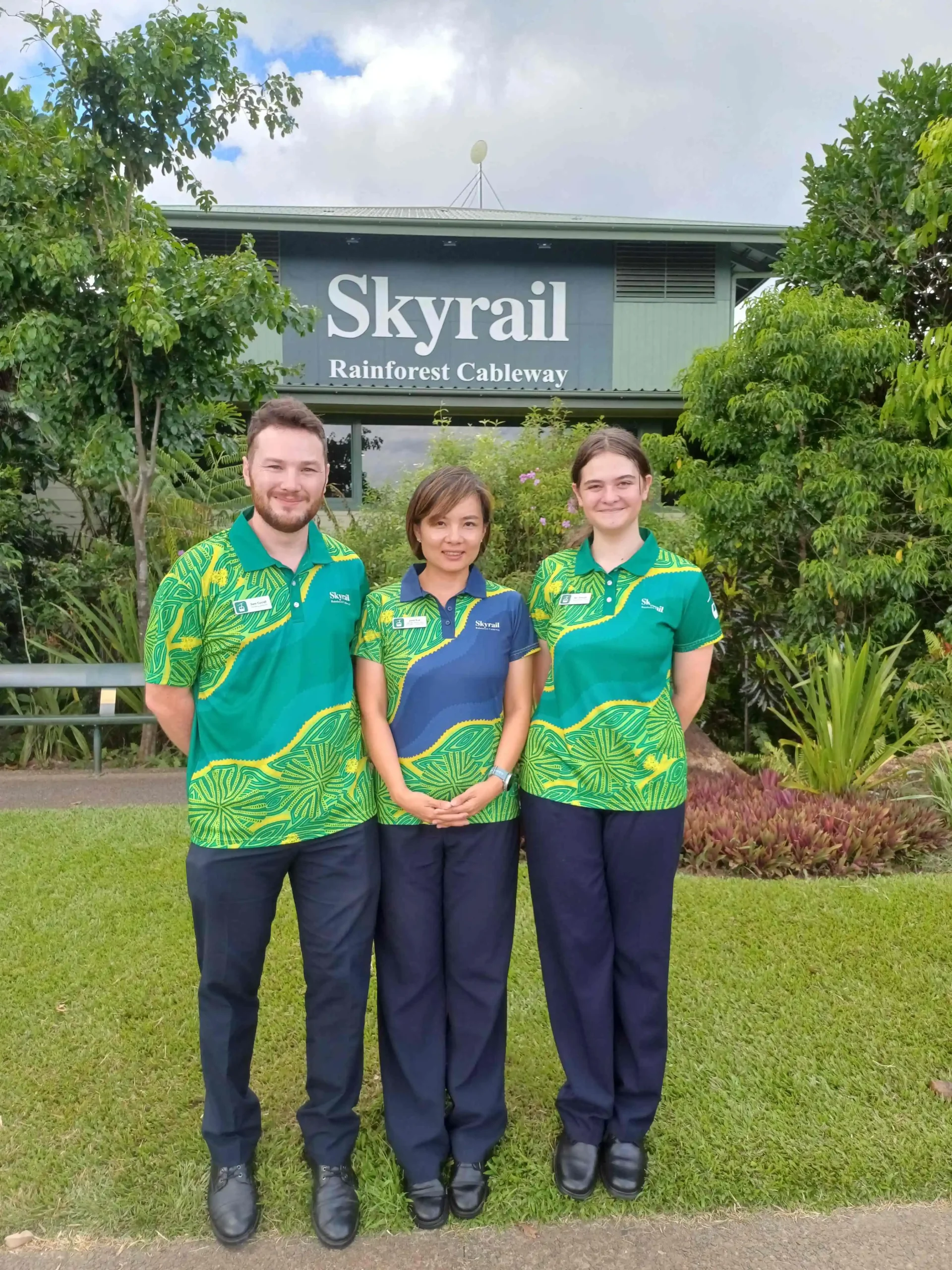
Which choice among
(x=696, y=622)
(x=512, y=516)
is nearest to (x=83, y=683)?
(x=512, y=516)

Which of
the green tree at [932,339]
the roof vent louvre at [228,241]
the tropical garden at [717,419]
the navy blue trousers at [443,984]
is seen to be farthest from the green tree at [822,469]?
the roof vent louvre at [228,241]

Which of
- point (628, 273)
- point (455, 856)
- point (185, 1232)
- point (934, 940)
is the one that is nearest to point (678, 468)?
point (934, 940)

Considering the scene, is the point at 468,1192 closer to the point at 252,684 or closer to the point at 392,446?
the point at 252,684

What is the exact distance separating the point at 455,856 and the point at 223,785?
662mm

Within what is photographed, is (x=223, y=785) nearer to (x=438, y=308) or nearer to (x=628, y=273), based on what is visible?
(x=438, y=308)

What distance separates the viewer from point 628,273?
1462 centimetres

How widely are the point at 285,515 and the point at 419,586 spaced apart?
424 mm

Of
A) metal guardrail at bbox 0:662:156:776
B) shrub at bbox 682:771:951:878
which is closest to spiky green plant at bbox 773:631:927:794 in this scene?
shrub at bbox 682:771:951:878

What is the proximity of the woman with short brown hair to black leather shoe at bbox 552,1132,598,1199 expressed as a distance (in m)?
0.23

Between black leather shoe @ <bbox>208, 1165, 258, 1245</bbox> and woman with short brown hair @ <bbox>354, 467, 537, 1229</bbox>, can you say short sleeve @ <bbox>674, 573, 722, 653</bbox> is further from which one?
black leather shoe @ <bbox>208, 1165, 258, 1245</bbox>

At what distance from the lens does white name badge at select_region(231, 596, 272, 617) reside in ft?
7.75

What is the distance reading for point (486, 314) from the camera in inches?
566

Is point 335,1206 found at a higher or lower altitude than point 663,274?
lower

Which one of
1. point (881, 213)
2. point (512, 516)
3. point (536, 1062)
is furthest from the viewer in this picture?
point (512, 516)
